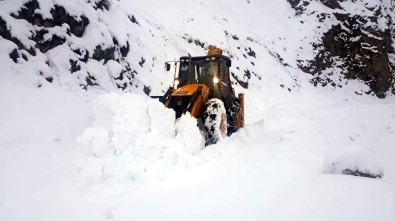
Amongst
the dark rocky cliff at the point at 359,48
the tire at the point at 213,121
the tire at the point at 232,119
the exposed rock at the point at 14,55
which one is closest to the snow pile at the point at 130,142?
the tire at the point at 213,121

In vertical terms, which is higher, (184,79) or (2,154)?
(184,79)

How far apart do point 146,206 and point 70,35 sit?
9511 mm

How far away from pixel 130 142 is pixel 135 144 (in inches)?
3.4

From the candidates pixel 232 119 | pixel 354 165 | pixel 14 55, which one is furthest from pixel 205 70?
pixel 354 165

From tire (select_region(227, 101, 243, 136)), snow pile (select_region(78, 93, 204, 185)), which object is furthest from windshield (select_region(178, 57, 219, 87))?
snow pile (select_region(78, 93, 204, 185))

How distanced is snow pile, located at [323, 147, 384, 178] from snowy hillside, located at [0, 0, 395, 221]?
1 cm

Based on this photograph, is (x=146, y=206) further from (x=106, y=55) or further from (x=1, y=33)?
(x=106, y=55)

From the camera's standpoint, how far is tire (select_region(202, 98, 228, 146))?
7984 millimetres

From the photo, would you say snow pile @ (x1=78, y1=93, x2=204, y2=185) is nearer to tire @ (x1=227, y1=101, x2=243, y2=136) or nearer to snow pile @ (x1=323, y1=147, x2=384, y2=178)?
snow pile @ (x1=323, y1=147, x2=384, y2=178)

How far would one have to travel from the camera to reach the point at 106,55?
12.9 metres

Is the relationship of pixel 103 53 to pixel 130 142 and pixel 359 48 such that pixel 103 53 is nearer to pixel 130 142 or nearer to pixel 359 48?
pixel 130 142

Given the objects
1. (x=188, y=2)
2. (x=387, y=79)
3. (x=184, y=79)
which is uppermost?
(x=188, y=2)

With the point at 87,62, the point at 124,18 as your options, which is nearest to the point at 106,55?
the point at 87,62

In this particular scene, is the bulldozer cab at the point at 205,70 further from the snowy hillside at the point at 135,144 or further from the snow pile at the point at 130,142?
the snow pile at the point at 130,142
